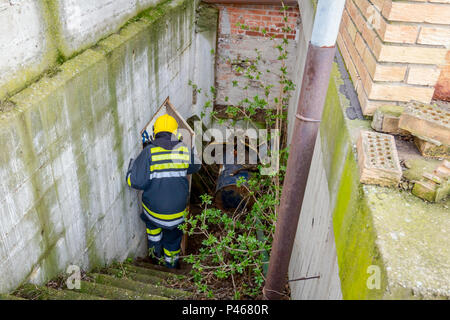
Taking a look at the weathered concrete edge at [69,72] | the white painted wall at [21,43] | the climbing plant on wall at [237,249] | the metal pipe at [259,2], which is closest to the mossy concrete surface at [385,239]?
the climbing plant on wall at [237,249]

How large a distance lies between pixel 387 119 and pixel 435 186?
58cm

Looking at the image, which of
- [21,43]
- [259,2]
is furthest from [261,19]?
[21,43]

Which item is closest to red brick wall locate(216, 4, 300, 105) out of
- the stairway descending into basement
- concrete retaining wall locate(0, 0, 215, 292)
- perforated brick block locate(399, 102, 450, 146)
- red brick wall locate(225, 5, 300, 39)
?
red brick wall locate(225, 5, 300, 39)

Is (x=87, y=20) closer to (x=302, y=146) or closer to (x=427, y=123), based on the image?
(x=302, y=146)

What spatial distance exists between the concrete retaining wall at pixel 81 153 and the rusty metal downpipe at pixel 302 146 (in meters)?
1.85

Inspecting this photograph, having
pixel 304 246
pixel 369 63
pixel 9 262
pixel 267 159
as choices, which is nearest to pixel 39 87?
pixel 9 262

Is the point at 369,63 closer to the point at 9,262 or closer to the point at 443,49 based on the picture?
the point at 443,49

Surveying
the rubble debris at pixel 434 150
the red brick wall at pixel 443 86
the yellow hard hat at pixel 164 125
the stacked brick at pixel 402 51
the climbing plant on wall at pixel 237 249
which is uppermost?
the stacked brick at pixel 402 51

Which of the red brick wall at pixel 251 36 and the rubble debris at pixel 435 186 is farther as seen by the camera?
the red brick wall at pixel 251 36

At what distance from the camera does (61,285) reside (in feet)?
11.1

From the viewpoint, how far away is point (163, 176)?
15.1 feet

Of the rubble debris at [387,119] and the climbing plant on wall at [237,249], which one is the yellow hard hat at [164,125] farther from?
the rubble debris at [387,119]

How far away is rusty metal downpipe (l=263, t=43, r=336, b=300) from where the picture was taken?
2170 millimetres

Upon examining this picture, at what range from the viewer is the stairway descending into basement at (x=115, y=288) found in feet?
9.78
